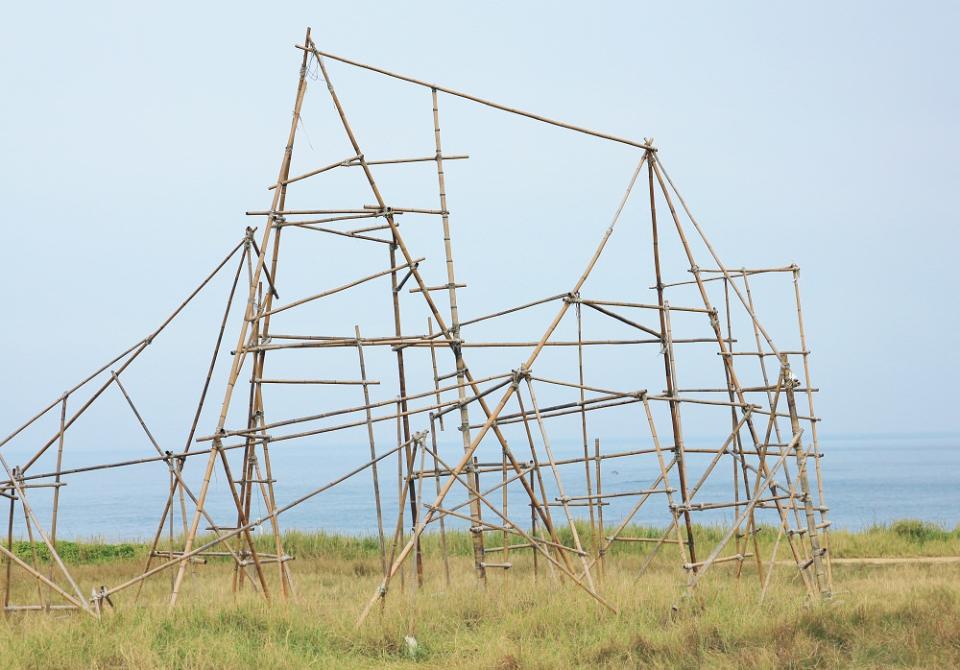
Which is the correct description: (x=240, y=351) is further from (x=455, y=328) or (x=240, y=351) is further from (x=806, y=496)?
(x=806, y=496)

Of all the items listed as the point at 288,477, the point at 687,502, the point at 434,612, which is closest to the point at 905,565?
the point at 687,502

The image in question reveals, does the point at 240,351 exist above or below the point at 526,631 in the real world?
above

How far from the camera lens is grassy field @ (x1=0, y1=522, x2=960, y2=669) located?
352 inches

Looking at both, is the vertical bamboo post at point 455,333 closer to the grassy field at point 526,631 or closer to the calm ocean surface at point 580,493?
the grassy field at point 526,631

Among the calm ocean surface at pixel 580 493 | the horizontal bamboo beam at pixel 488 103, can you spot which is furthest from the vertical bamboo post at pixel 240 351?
the calm ocean surface at pixel 580 493

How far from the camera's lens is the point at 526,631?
9.70 metres

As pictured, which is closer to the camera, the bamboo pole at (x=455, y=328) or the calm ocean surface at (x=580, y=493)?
the bamboo pole at (x=455, y=328)

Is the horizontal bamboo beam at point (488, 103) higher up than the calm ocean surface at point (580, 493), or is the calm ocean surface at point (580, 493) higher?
the horizontal bamboo beam at point (488, 103)

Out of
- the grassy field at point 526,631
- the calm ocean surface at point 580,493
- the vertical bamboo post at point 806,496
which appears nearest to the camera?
the grassy field at point 526,631

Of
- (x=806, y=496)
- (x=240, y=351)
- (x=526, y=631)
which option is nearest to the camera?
(x=526, y=631)

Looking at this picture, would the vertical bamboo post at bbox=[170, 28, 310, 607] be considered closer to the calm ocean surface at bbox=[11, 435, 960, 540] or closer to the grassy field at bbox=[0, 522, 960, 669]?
the grassy field at bbox=[0, 522, 960, 669]

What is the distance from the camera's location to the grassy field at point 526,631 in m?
8.93

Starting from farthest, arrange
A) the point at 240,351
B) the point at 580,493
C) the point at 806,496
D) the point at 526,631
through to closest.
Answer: the point at 580,493, the point at 240,351, the point at 806,496, the point at 526,631

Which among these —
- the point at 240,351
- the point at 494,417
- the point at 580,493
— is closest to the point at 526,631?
the point at 494,417
